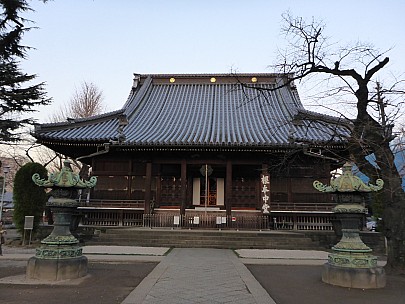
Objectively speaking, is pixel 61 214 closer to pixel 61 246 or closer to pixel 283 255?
pixel 61 246

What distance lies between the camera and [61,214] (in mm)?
7270

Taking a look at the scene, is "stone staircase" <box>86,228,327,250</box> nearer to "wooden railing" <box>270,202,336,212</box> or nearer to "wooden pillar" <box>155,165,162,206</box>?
"wooden railing" <box>270,202,336,212</box>

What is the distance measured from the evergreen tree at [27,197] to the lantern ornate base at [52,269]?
7.77 metres

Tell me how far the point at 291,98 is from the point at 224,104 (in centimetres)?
464

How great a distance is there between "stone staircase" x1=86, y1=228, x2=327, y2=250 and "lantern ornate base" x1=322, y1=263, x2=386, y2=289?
6.03 meters

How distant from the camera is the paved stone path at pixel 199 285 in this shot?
5.12m

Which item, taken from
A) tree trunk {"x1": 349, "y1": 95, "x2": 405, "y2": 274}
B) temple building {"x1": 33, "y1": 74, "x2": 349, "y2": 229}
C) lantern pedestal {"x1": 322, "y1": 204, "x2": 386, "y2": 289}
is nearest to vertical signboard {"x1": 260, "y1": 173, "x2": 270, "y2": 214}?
temple building {"x1": 33, "y1": 74, "x2": 349, "y2": 229}

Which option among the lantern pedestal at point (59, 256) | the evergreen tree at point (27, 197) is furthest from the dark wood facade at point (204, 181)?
the lantern pedestal at point (59, 256)

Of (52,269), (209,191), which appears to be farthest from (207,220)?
(52,269)

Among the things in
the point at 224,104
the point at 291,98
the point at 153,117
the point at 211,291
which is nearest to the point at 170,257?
the point at 211,291

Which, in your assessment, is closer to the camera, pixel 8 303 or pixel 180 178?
pixel 8 303

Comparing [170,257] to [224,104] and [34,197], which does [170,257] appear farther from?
[224,104]

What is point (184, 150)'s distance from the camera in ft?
50.4

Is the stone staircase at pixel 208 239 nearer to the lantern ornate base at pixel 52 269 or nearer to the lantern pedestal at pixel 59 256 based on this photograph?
the lantern pedestal at pixel 59 256
